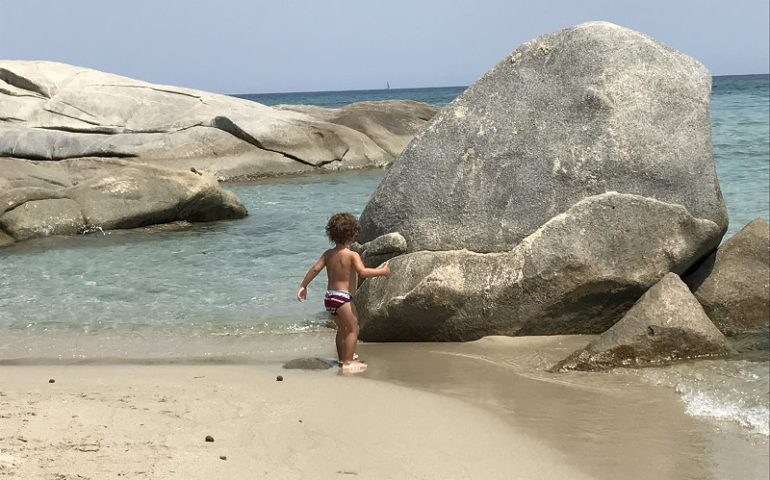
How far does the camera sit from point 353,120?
26.5 m

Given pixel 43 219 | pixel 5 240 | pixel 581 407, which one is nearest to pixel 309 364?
pixel 581 407

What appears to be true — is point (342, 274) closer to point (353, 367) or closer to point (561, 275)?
point (353, 367)

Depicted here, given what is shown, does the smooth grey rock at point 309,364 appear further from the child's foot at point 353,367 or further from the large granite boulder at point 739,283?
the large granite boulder at point 739,283

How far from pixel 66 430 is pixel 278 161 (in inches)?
719

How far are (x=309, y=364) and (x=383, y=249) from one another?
4.48ft

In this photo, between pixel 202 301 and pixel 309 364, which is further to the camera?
pixel 202 301

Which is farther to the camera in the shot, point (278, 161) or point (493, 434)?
point (278, 161)

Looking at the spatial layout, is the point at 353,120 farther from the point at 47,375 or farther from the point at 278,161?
the point at 47,375

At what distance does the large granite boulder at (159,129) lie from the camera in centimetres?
2083

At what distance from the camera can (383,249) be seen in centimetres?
705

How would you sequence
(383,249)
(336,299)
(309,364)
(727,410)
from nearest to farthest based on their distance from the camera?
(727,410)
(309,364)
(336,299)
(383,249)

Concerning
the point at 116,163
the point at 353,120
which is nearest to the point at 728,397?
the point at 116,163

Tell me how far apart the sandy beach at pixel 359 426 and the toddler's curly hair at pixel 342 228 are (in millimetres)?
1003

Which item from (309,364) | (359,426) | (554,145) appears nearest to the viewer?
(359,426)
